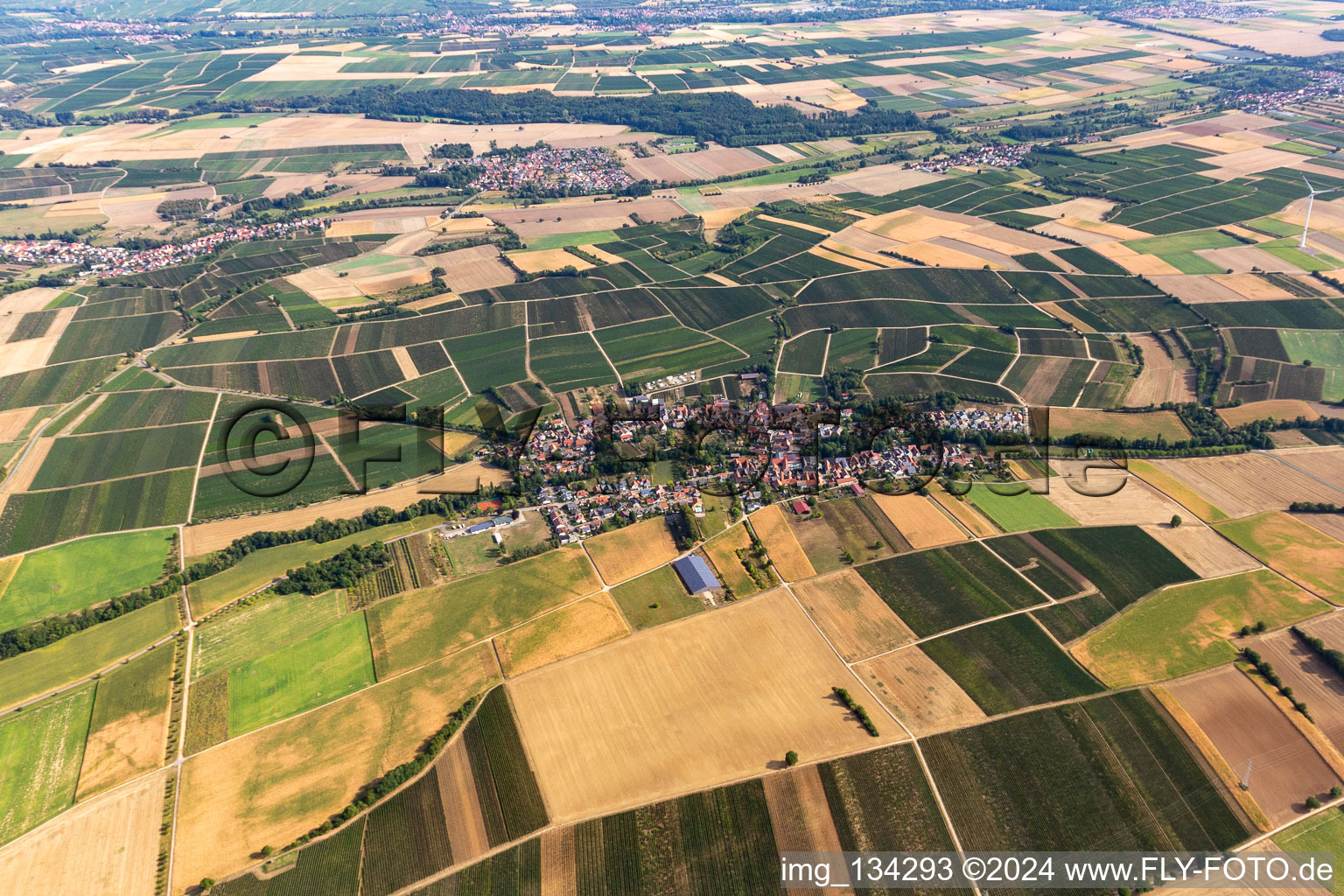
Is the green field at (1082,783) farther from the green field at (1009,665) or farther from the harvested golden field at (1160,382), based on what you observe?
the harvested golden field at (1160,382)

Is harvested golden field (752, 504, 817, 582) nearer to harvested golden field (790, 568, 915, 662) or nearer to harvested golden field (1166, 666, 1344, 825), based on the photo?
harvested golden field (790, 568, 915, 662)

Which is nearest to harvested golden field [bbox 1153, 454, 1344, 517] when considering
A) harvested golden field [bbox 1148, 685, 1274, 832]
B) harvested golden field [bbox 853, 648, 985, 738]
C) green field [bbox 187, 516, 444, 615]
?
harvested golden field [bbox 1148, 685, 1274, 832]

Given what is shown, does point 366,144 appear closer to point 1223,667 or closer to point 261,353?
point 261,353

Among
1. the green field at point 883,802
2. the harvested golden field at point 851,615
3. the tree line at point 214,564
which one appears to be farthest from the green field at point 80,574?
the green field at point 883,802

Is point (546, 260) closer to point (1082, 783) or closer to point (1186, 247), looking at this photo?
point (1082, 783)

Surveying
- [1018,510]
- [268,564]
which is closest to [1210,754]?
[1018,510]
